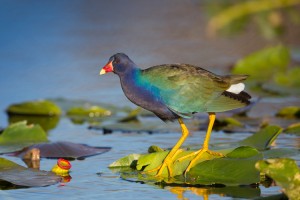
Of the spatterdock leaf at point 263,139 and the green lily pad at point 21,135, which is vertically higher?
the green lily pad at point 21,135

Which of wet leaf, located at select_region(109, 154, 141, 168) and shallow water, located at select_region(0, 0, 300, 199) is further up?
shallow water, located at select_region(0, 0, 300, 199)

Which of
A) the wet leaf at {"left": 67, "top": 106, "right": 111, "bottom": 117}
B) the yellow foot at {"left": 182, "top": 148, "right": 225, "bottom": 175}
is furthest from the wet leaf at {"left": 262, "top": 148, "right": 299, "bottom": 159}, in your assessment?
the wet leaf at {"left": 67, "top": 106, "right": 111, "bottom": 117}

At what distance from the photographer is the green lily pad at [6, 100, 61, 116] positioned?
264 inches

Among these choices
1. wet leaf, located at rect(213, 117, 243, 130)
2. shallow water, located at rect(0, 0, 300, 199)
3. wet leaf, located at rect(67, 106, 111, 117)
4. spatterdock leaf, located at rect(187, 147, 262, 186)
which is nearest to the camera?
spatterdock leaf, located at rect(187, 147, 262, 186)

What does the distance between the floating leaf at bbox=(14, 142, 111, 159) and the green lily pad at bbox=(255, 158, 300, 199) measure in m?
1.75

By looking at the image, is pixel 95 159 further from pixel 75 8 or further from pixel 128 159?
pixel 75 8

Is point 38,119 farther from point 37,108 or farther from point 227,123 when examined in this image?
point 227,123

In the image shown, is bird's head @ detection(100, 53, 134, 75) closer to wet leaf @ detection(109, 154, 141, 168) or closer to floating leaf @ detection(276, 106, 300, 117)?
wet leaf @ detection(109, 154, 141, 168)

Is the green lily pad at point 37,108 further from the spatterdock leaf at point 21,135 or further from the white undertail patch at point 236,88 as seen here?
the white undertail patch at point 236,88

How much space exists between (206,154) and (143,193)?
51 centimetres

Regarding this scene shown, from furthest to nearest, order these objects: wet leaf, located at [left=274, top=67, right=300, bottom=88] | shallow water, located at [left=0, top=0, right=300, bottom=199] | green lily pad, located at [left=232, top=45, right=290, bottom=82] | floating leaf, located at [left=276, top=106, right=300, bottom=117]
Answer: green lily pad, located at [left=232, top=45, right=290, bottom=82], wet leaf, located at [left=274, top=67, right=300, bottom=88], floating leaf, located at [left=276, top=106, right=300, bottom=117], shallow water, located at [left=0, top=0, right=300, bottom=199]

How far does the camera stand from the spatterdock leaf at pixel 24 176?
182 inches

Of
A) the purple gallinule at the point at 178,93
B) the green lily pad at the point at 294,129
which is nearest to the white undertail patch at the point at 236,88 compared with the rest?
the purple gallinule at the point at 178,93

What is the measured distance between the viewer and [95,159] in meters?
5.36
